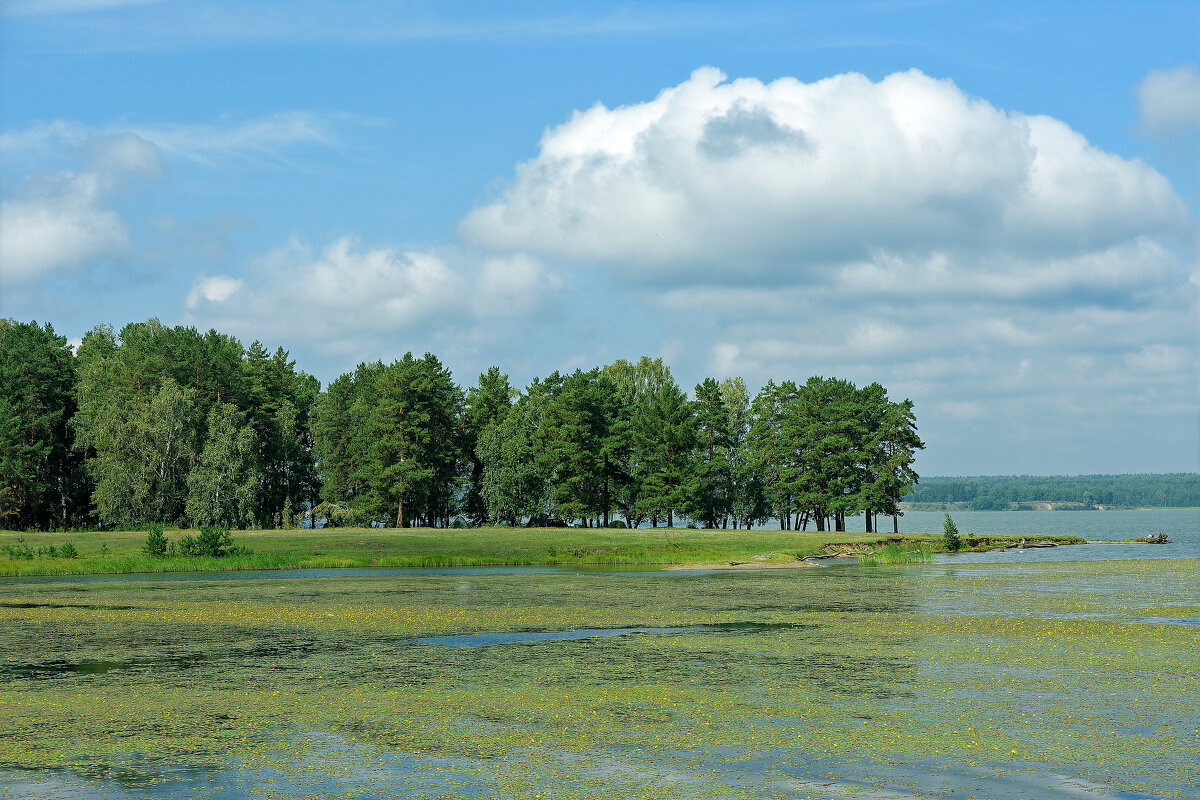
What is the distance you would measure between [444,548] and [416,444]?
29.2 meters

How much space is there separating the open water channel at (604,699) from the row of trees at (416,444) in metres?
63.2

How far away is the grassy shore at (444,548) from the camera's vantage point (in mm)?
74312

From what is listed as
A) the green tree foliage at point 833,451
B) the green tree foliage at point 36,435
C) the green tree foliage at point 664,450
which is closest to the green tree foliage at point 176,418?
the green tree foliage at point 36,435

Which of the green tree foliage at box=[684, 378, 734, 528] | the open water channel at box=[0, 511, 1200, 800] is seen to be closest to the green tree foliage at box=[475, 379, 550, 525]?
the green tree foliage at box=[684, 378, 734, 528]

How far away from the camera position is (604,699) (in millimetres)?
23031

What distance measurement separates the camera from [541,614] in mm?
42188

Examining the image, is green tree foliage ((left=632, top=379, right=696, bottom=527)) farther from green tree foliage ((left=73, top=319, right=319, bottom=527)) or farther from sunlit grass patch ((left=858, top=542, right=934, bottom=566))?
green tree foliage ((left=73, top=319, right=319, bottom=527))

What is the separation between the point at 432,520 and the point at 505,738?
111 m

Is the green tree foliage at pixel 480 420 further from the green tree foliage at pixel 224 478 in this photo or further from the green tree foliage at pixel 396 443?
the green tree foliage at pixel 224 478

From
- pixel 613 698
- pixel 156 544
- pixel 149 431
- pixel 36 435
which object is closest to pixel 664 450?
pixel 149 431

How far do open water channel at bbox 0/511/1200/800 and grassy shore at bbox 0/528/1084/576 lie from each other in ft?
89.6

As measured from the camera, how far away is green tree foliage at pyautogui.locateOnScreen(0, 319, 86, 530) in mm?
105375

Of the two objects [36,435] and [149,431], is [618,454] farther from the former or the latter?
[36,435]

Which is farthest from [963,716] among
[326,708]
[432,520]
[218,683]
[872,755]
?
[432,520]
